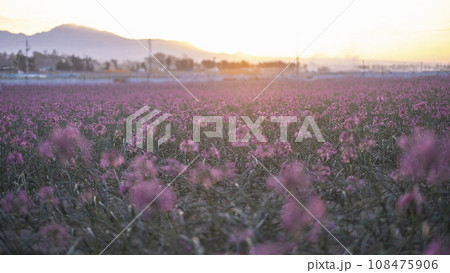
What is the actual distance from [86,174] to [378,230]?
3.65 m

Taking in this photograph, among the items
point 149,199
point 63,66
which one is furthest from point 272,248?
point 63,66

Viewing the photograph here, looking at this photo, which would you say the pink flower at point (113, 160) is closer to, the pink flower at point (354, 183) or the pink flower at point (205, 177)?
the pink flower at point (205, 177)

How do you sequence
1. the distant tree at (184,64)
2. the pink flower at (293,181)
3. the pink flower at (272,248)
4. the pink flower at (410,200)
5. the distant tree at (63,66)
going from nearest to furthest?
the pink flower at (272,248) → the pink flower at (410,200) → the pink flower at (293,181) → the distant tree at (63,66) → the distant tree at (184,64)

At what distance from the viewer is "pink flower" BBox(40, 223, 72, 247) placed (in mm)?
3596

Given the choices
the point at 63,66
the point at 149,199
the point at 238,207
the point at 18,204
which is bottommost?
the point at 238,207

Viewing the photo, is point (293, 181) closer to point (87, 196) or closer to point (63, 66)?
point (87, 196)

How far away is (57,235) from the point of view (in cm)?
362

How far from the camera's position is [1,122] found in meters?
5.98

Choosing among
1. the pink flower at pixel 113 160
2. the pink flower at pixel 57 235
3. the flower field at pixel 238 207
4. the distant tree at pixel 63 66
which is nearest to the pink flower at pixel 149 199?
the flower field at pixel 238 207

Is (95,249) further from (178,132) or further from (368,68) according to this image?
(368,68)

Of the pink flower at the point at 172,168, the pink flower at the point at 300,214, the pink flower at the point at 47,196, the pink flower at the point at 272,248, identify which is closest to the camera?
the pink flower at the point at 272,248

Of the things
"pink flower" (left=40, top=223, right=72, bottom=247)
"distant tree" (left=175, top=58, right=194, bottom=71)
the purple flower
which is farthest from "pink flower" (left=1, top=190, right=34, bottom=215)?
"distant tree" (left=175, top=58, right=194, bottom=71)

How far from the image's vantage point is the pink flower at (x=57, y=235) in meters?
3.60

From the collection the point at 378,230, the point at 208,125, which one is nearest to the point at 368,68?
the point at 208,125
